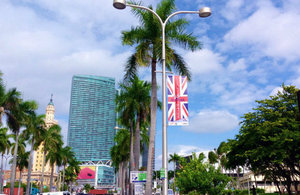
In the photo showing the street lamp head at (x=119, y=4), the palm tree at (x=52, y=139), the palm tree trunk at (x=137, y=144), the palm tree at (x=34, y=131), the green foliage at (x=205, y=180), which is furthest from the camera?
the palm tree at (x=52, y=139)

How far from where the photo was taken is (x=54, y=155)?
7831 centimetres

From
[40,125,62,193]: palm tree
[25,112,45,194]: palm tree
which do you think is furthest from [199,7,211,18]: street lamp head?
[40,125,62,193]: palm tree

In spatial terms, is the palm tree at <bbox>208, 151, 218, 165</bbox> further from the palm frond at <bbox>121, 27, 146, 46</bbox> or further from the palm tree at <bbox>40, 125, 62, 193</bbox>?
the palm frond at <bbox>121, 27, 146, 46</bbox>

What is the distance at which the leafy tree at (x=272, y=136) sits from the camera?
34.4m

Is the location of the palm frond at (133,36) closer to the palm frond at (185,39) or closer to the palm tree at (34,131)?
the palm frond at (185,39)

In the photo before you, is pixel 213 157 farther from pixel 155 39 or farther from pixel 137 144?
pixel 155 39

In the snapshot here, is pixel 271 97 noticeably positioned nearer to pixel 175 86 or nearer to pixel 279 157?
pixel 279 157

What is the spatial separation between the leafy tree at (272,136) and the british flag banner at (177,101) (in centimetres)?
2342

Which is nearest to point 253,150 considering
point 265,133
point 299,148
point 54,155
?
point 265,133

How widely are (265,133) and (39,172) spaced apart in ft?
534

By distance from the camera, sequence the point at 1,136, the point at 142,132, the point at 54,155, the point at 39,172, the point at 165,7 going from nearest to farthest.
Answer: the point at 165,7 → the point at 142,132 → the point at 1,136 → the point at 54,155 → the point at 39,172

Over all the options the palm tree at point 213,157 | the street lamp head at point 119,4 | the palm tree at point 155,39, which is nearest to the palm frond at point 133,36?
the palm tree at point 155,39

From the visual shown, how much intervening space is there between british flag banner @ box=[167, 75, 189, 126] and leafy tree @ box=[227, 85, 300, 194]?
2342 cm

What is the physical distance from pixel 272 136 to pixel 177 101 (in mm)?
26831
